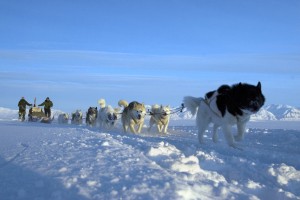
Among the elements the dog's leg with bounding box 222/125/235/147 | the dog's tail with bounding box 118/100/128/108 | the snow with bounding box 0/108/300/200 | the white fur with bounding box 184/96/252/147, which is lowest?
the snow with bounding box 0/108/300/200

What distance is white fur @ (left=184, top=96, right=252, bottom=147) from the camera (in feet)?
22.6

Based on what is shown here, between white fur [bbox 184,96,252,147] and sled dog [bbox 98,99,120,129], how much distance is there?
5146 millimetres

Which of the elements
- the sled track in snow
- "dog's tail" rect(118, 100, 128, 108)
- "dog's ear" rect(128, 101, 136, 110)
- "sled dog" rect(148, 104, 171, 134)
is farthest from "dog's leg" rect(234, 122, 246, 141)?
"dog's tail" rect(118, 100, 128, 108)

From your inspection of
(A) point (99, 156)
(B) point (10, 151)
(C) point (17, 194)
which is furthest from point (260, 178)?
(B) point (10, 151)

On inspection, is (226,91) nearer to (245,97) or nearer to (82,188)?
(245,97)

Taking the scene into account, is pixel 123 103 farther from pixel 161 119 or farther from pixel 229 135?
pixel 229 135

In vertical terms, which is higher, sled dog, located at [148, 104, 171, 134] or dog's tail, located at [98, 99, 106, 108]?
dog's tail, located at [98, 99, 106, 108]

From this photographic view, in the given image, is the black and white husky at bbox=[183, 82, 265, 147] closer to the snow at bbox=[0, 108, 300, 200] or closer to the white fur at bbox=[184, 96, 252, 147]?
the white fur at bbox=[184, 96, 252, 147]

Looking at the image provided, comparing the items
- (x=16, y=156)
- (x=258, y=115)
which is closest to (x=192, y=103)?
(x=16, y=156)

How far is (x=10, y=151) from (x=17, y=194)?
185 cm

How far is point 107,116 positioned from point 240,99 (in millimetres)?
7645

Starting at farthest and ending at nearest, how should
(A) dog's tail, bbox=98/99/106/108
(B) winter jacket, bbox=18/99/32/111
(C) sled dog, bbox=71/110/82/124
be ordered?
1. (B) winter jacket, bbox=18/99/32/111
2. (C) sled dog, bbox=71/110/82/124
3. (A) dog's tail, bbox=98/99/106/108

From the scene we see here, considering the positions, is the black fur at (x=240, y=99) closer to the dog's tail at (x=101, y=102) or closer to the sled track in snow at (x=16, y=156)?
the sled track in snow at (x=16, y=156)

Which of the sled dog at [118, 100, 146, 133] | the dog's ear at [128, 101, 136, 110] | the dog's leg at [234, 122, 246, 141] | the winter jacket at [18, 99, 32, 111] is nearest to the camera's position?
the dog's leg at [234, 122, 246, 141]
